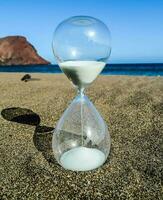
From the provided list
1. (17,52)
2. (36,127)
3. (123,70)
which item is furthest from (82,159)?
(17,52)

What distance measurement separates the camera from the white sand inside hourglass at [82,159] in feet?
8.20

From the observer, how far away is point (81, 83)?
2.24 meters

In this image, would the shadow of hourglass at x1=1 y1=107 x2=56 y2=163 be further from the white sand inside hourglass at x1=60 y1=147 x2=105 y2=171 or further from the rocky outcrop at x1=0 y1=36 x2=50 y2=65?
the rocky outcrop at x1=0 y1=36 x2=50 y2=65

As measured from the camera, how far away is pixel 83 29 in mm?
2152

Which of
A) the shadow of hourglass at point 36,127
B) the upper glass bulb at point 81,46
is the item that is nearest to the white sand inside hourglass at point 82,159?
the shadow of hourglass at point 36,127

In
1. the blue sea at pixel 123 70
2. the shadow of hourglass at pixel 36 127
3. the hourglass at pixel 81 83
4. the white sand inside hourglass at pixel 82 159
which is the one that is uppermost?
the hourglass at pixel 81 83

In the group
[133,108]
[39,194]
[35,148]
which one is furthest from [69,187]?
[133,108]

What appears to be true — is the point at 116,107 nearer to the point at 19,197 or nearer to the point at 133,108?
the point at 133,108

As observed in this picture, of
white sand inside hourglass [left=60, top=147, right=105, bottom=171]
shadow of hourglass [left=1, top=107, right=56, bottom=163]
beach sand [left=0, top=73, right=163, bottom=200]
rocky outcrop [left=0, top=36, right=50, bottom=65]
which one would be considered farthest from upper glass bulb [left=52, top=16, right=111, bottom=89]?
rocky outcrop [left=0, top=36, right=50, bottom=65]

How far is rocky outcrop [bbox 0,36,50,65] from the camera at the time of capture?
236 feet

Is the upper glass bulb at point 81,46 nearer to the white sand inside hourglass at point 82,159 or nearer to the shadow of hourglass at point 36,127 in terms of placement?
Answer: the white sand inside hourglass at point 82,159

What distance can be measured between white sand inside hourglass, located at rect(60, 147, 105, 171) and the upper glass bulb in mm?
638

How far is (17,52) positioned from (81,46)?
244ft

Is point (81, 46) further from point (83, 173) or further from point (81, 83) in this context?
point (83, 173)
